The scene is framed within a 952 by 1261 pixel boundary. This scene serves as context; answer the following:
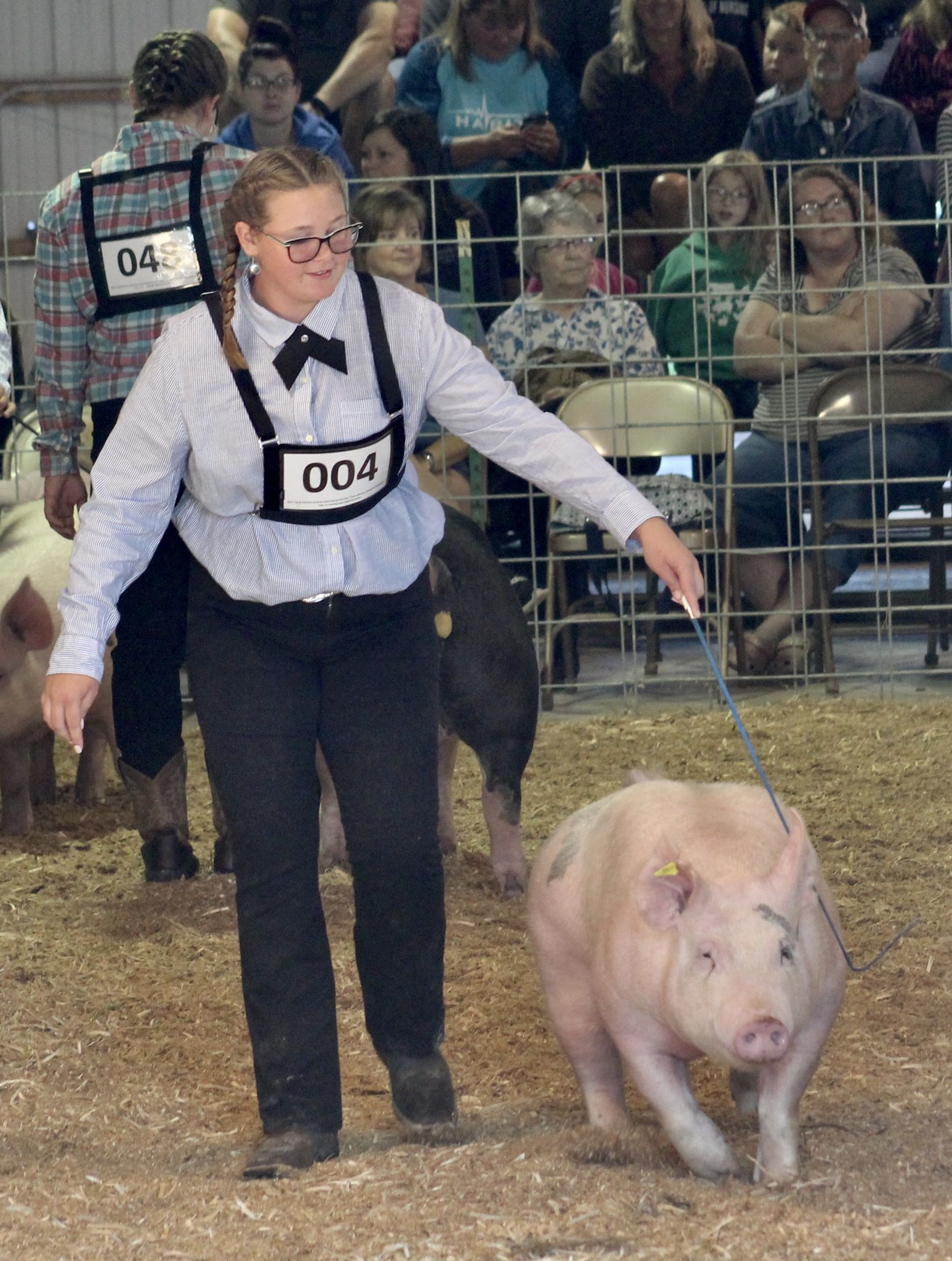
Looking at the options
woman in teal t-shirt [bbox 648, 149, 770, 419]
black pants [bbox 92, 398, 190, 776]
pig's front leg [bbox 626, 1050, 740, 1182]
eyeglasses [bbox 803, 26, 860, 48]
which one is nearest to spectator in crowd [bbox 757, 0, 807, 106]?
eyeglasses [bbox 803, 26, 860, 48]

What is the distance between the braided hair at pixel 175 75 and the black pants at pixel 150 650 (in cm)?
75

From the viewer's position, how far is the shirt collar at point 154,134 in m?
4.43

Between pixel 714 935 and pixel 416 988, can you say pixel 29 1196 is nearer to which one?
pixel 416 988

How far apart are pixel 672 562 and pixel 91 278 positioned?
2297 millimetres

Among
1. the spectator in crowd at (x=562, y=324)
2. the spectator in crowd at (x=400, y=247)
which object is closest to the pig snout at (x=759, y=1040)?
the spectator in crowd at (x=400, y=247)

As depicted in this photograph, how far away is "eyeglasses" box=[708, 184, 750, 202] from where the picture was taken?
23.0ft

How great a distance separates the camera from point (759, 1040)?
2482 millimetres

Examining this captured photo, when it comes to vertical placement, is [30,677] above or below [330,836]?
above

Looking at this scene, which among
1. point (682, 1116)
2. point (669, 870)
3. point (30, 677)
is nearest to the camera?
point (669, 870)

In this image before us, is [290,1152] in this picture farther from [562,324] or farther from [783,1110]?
[562,324]

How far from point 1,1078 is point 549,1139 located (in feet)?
3.71

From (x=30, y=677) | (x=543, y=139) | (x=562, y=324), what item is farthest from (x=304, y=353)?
(x=543, y=139)

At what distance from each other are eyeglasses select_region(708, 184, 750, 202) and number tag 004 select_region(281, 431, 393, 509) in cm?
455

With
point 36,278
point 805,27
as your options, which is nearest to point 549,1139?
point 36,278
